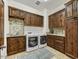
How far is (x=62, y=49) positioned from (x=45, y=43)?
2.10 m

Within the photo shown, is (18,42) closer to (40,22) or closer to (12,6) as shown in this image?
(12,6)

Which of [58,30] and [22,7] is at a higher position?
[22,7]

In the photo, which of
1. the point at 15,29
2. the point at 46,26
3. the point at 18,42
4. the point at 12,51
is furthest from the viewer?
the point at 46,26

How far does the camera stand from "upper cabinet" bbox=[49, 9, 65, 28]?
593 centimetres

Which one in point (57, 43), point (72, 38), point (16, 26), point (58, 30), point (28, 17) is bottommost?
point (57, 43)

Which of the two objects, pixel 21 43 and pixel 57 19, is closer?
pixel 21 43

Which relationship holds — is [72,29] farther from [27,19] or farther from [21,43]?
[27,19]

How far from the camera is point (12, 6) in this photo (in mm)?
5098

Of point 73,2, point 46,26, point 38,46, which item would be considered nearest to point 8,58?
point 38,46

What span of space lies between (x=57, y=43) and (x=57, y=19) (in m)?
1.76

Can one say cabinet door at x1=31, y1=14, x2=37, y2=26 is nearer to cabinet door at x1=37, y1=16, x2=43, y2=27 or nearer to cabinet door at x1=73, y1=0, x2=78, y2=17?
cabinet door at x1=37, y1=16, x2=43, y2=27

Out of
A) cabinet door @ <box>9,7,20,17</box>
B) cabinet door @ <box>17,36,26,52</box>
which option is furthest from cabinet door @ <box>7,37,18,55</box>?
cabinet door @ <box>9,7,20,17</box>

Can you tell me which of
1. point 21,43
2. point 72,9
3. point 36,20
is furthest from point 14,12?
point 72,9

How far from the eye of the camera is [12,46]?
470 cm
